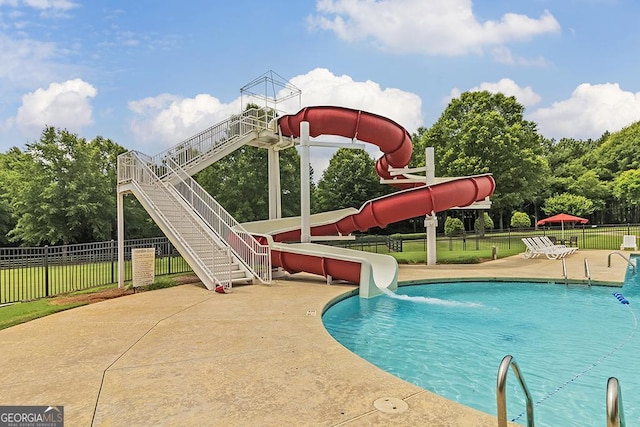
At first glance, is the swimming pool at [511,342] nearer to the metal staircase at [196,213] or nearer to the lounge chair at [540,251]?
the metal staircase at [196,213]

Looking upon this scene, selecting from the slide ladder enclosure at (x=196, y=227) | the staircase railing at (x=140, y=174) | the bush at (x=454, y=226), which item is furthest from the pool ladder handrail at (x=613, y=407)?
the bush at (x=454, y=226)

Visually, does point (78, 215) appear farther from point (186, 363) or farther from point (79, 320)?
point (186, 363)

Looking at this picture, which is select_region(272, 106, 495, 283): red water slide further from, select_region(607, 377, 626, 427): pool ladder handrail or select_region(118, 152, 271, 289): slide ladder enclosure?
select_region(607, 377, 626, 427): pool ladder handrail

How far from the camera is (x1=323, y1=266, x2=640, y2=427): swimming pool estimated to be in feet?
16.6

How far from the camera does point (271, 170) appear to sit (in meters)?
17.9

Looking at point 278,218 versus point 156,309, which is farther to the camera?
point 278,218

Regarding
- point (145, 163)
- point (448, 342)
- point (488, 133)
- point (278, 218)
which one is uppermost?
point (488, 133)

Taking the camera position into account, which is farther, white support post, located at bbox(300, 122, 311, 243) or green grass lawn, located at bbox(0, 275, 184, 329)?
white support post, located at bbox(300, 122, 311, 243)

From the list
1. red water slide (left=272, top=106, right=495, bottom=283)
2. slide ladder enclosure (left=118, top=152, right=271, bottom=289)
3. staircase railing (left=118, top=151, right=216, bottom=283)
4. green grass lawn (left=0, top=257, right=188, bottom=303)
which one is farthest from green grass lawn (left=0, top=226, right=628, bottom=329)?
red water slide (left=272, top=106, right=495, bottom=283)

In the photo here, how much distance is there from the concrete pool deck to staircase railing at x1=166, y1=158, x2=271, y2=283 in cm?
379

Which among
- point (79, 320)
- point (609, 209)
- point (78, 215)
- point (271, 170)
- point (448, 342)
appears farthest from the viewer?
point (609, 209)

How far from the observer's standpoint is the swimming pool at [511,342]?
5.06 metres

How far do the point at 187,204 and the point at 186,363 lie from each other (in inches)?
358

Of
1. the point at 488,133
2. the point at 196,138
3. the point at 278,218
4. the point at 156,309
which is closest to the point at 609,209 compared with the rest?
the point at 488,133
